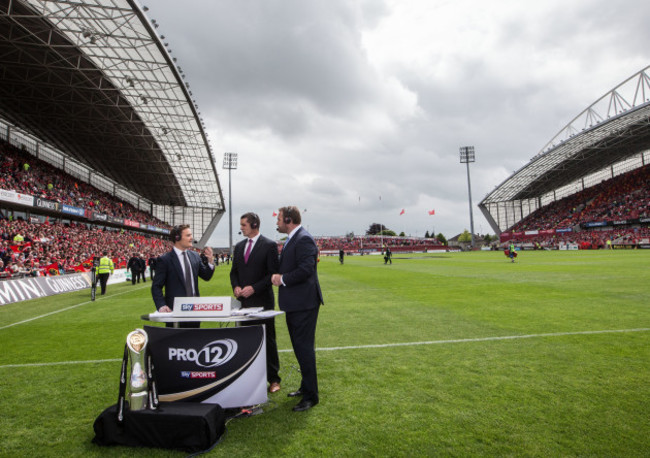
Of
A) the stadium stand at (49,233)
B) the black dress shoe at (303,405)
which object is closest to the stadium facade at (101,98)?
the stadium stand at (49,233)

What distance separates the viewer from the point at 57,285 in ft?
52.2

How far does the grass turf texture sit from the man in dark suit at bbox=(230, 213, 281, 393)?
1.29ft

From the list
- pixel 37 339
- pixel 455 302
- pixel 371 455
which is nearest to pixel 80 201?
pixel 37 339

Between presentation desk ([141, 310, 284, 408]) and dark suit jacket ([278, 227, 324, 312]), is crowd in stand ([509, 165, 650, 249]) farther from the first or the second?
presentation desk ([141, 310, 284, 408])

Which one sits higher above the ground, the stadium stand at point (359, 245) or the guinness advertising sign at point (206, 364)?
the stadium stand at point (359, 245)

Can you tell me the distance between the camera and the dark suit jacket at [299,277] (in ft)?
11.5

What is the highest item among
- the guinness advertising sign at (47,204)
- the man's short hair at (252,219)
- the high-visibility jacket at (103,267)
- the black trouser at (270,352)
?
the guinness advertising sign at (47,204)

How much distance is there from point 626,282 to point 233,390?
14.1 metres

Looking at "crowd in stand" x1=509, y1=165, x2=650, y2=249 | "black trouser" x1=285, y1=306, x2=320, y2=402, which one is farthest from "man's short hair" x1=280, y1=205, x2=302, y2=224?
"crowd in stand" x1=509, y1=165, x2=650, y2=249

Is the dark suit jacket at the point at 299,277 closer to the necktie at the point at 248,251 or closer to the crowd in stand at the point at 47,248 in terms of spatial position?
the necktie at the point at 248,251

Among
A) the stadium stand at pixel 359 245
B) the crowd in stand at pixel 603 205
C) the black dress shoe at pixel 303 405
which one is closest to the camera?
the black dress shoe at pixel 303 405

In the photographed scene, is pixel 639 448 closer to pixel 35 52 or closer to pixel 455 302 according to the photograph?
pixel 455 302

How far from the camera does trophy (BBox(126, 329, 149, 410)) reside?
297 cm

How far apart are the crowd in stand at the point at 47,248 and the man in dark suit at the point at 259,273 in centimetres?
1914
